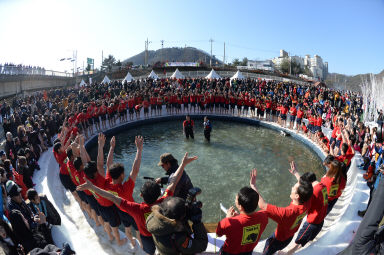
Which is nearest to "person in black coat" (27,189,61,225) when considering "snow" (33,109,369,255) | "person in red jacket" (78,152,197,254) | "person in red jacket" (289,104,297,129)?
"snow" (33,109,369,255)

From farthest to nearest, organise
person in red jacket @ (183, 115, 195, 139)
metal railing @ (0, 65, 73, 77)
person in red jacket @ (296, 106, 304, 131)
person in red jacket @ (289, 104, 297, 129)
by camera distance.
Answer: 1. metal railing @ (0, 65, 73, 77)
2. person in red jacket @ (289, 104, 297, 129)
3. person in red jacket @ (296, 106, 304, 131)
4. person in red jacket @ (183, 115, 195, 139)

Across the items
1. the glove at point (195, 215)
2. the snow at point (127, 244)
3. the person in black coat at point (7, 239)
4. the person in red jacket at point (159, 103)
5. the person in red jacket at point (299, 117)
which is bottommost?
the snow at point (127, 244)

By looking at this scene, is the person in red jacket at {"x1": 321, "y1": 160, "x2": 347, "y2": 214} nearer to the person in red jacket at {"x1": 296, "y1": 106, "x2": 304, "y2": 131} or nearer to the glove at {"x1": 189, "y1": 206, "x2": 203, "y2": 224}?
the glove at {"x1": 189, "y1": 206, "x2": 203, "y2": 224}

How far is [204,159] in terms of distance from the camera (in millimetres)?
10281

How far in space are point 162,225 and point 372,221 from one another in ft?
7.72

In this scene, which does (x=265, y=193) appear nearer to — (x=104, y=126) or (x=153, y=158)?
(x=153, y=158)

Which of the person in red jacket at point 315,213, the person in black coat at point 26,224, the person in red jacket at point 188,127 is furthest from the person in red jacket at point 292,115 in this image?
the person in black coat at point 26,224

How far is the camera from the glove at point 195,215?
8.56ft

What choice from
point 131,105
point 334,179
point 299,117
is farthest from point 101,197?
point 131,105

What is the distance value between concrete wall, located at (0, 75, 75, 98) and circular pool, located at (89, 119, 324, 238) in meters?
16.8

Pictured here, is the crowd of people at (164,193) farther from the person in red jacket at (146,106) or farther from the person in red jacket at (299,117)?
the person in red jacket at (146,106)

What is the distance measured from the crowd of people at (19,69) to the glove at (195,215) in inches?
1087

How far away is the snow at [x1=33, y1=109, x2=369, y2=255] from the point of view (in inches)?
170

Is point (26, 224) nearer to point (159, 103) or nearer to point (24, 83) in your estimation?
point (159, 103)
